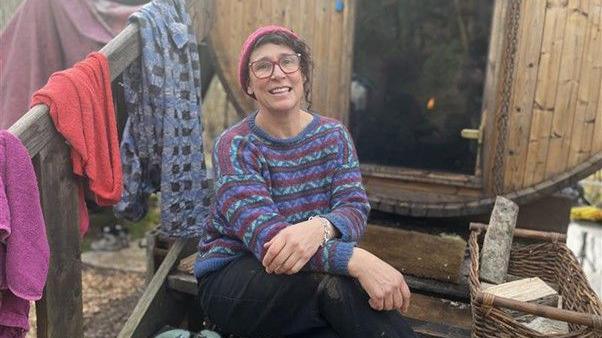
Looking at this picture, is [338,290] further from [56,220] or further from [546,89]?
[546,89]

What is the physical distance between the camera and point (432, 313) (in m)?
2.62

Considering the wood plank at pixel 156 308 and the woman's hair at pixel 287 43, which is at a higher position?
the woman's hair at pixel 287 43

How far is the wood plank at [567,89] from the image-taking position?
2898mm

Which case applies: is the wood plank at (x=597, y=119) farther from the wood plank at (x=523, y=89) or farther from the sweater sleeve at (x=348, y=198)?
the sweater sleeve at (x=348, y=198)

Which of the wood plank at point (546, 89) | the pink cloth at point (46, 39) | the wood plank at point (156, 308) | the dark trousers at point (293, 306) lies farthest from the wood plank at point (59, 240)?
the wood plank at point (546, 89)

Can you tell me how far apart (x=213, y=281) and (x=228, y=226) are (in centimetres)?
22

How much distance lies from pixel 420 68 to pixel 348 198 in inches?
161

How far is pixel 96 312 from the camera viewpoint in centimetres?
439

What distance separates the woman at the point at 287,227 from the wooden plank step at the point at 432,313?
54 cm

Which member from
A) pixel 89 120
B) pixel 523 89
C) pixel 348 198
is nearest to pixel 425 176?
pixel 523 89

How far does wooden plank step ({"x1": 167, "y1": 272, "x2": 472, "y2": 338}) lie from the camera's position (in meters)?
2.38

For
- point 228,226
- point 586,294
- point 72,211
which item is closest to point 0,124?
point 72,211

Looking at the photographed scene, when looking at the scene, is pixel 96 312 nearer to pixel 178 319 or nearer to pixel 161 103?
pixel 178 319

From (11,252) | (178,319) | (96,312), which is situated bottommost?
(96,312)
